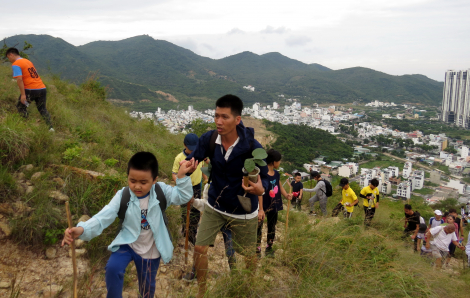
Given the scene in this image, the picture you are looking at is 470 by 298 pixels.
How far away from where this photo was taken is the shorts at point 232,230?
2.40m

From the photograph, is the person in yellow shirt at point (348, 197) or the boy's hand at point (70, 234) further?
the person in yellow shirt at point (348, 197)

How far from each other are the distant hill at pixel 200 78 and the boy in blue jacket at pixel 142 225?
157 ft

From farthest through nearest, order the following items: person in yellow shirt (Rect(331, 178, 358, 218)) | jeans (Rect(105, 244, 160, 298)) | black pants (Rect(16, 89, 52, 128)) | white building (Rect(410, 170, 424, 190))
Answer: white building (Rect(410, 170, 424, 190)), person in yellow shirt (Rect(331, 178, 358, 218)), black pants (Rect(16, 89, 52, 128)), jeans (Rect(105, 244, 160, 298))

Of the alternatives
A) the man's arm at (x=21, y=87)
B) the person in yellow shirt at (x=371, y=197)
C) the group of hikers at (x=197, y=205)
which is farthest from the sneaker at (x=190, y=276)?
the person in yellow shirt at (x=371, y=197)

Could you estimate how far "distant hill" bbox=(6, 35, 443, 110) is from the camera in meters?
62.2

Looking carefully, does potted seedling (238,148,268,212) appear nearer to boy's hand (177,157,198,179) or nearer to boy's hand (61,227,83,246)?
boy's hand (177,157,198,179)

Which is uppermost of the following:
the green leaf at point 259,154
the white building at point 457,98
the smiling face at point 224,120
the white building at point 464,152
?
the white building at point 457,98

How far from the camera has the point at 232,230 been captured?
2.45m

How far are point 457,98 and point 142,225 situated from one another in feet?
283

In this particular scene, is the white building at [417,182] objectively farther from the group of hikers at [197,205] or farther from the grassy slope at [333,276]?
the group of hikers at [197,205]

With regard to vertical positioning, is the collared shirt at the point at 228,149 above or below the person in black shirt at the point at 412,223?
above

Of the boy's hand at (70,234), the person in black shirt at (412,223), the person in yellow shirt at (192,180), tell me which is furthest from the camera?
the person in black shirt at (412,223)

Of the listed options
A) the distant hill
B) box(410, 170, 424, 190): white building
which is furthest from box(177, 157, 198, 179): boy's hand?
the distant hill

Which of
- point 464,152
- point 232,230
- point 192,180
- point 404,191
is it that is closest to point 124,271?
point 232,230
